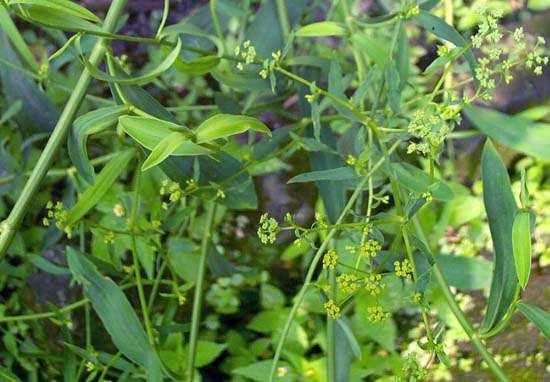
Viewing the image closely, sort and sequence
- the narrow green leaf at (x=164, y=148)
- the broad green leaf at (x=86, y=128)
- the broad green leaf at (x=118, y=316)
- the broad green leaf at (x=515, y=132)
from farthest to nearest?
the broad green leaf at (x=515, y=132) < the broad green leaf at (x=118, y=316) < the broad green leaf at (x=86, y=128) < the narrow green leaf at (x=164, y=148)

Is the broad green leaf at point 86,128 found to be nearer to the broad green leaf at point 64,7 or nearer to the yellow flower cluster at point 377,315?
the broad green leaf at point 64,7

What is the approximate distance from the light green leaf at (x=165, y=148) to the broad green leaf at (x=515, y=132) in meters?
0.57

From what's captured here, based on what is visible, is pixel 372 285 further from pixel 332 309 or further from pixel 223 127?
pixel 223 127

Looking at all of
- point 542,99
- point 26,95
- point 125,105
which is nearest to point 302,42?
point 542,99

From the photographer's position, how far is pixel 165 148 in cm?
58

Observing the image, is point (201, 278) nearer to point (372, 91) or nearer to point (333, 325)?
point (333, 325)

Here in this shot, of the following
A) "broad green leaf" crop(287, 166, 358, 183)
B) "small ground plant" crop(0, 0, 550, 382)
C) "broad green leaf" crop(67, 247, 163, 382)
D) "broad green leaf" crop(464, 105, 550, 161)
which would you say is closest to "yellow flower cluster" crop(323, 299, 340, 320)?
"small ground plant" crop(0, 0, 550, 382)

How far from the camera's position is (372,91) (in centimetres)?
105

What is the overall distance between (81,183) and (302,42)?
0.62 m

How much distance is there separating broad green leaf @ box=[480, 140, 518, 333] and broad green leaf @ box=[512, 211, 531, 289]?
94 millimetres

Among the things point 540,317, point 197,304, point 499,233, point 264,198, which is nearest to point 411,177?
point 499,233

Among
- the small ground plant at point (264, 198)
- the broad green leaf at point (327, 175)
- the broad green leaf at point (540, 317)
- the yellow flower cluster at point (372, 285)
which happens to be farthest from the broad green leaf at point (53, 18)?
the broad green leaf at point (540, 317)

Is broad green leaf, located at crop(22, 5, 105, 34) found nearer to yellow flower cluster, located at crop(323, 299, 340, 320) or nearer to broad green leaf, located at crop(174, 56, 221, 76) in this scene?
broad green leaf, located at crop(174, 56, 221, 76)

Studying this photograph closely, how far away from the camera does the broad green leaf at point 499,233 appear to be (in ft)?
2.40
